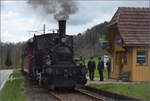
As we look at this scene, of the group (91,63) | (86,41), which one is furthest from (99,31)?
(91,63)

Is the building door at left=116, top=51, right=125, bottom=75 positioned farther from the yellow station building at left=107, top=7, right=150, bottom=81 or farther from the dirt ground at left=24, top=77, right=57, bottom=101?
the dirt ground at left=24, top=77, right=57, bottom=101

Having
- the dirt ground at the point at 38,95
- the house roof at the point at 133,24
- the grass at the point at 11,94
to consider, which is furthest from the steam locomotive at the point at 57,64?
the house roof at the point at 133,24

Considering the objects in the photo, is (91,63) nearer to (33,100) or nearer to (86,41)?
(33,100)

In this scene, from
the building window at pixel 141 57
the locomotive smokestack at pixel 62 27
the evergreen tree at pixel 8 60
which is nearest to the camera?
the locomotive smokestack at pixel 62 27

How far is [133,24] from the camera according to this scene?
17.4 metres

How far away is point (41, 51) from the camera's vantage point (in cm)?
1438

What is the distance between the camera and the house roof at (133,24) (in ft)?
53.9

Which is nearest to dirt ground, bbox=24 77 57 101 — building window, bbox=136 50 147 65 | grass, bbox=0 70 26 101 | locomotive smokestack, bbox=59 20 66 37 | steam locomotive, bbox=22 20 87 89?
grass, bbox=0 70 26 101

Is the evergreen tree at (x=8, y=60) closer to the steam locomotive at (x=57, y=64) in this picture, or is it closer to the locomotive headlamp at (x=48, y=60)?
the steam locomotive at (x=57, y=64)

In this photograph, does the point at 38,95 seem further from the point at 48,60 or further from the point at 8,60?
the point at 8,60

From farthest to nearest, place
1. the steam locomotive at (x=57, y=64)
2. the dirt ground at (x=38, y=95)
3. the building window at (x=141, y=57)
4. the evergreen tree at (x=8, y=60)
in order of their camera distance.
→ the evergreen tree at (x=8, y=60)
the building window at (x=141, y=57)
the steam locomotive at (x=57, y=64)
the dirt ground at (x=38, y=95)

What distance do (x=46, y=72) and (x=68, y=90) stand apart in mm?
2116

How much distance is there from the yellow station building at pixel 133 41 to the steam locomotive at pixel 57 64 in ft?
14.5

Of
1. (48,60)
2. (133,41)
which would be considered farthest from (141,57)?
(48,60)
